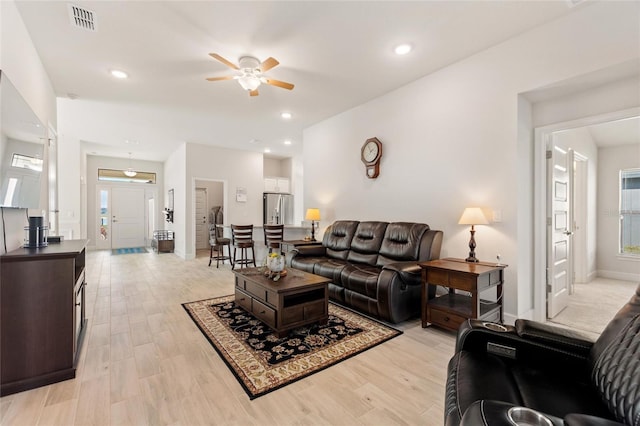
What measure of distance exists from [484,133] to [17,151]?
4.26 m

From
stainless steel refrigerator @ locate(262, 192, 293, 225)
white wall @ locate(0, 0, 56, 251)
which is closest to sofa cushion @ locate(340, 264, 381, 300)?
white wall @ locate(0, 0, 56, 251)

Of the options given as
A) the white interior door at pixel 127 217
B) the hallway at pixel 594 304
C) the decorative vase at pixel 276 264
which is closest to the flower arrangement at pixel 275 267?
the decorative vase at pixel 276 264

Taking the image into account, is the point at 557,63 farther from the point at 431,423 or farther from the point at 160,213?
the point at 160,213

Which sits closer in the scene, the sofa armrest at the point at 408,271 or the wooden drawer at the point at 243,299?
the sofa armrest at the point at 408,271

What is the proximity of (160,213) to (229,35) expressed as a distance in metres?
8.33

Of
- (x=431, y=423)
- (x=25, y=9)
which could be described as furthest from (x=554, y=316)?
(x=25, y=9)

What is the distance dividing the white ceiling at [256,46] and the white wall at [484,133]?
20 cm

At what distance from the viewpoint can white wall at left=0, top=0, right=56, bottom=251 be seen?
2.12 metres

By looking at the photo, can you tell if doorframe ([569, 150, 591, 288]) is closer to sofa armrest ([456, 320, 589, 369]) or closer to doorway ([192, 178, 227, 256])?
sofa armrest ([456, 320, 589, 369])

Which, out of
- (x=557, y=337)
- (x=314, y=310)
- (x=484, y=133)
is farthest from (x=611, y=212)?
(x=314, y=310)

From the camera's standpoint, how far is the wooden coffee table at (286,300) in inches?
104

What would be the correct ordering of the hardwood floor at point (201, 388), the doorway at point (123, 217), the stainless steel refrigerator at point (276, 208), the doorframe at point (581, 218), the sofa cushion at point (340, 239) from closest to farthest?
the hardwood floor at point (201, 388)
the sofa cushion at point (340, 239)
the doorframe at point (581, 218)
the stainless steel refrigerator at point (276, 208)
the doorway at point (123, 217)

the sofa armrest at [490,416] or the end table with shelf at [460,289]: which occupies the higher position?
the sofa armrest at [490,416]

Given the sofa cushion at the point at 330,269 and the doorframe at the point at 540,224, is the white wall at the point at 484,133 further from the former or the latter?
the sofa cushion at the point at 330,269
